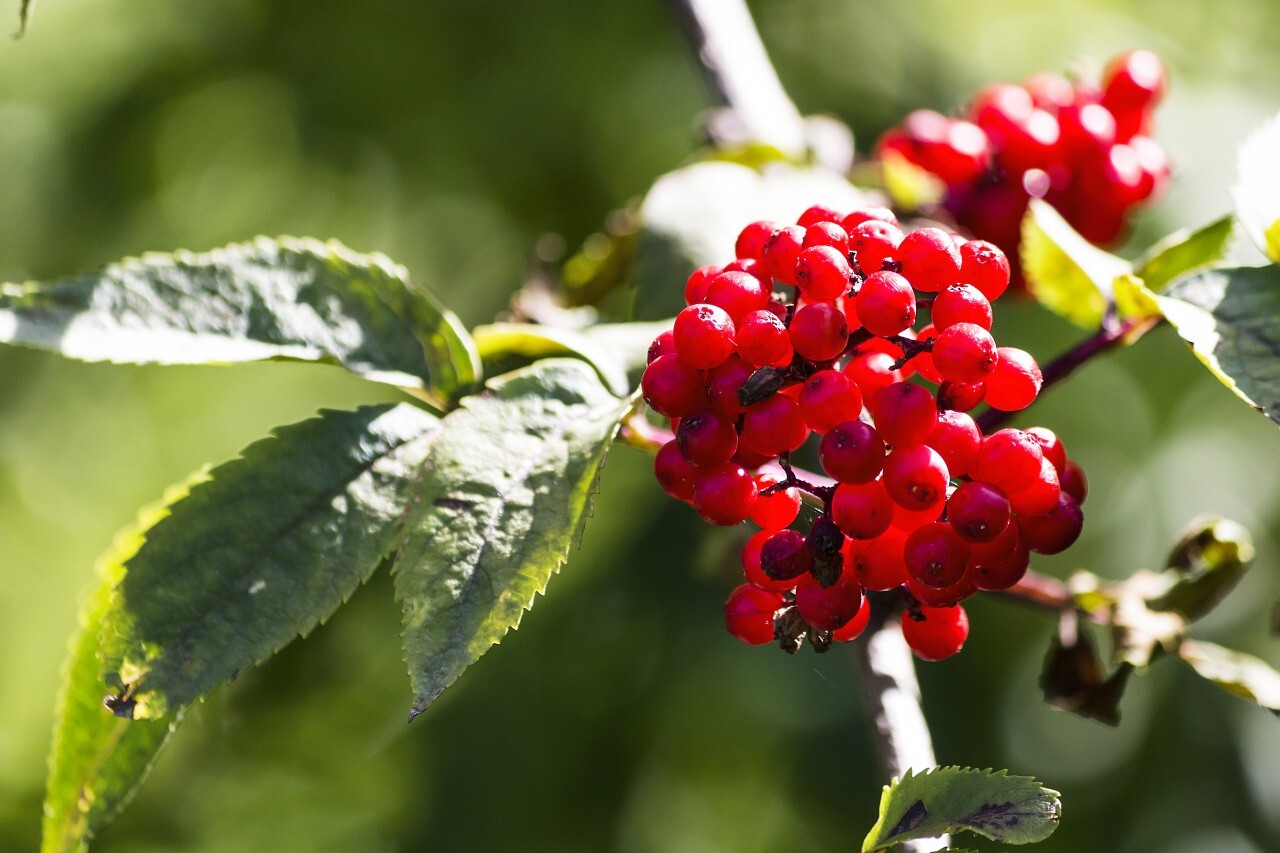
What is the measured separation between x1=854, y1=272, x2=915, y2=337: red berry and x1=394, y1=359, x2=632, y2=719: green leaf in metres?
0.28

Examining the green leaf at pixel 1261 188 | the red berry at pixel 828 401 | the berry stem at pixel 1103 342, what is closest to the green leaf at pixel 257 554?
the red berry at pixel 828 401

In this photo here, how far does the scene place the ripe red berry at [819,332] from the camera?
114 centimetres

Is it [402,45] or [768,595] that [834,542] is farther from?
[402,45]

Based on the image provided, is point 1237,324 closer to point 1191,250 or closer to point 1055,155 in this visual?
point 1191,250

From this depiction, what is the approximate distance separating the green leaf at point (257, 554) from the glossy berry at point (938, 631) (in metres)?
0.60

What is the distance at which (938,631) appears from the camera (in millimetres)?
1261

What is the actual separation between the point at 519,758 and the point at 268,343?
2.14 meters

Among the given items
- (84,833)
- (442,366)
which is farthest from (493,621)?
(84,833)

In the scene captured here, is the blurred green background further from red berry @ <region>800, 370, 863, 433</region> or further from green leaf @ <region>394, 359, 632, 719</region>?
red berry @ <region>800, 370, 863, 433</region>

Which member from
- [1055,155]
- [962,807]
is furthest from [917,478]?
[1055,155]

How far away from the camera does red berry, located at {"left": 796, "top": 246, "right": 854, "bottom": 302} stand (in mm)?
1181

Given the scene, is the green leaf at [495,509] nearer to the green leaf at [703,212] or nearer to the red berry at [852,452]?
the red berry at [852,452]

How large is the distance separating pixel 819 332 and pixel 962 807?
49 centimetres

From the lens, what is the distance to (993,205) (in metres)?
2.24
